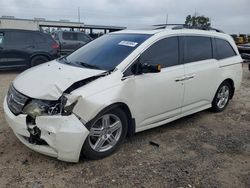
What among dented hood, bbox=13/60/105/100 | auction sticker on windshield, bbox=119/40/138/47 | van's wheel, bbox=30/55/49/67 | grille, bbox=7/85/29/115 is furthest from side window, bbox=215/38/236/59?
van's wheel, bbox=30/55/49/67

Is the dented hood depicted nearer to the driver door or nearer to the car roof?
the driver door

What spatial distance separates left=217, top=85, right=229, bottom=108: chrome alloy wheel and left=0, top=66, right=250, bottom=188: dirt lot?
1.04 metres

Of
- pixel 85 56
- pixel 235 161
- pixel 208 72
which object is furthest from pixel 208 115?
pixel 85 56

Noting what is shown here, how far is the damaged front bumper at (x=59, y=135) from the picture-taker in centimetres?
310

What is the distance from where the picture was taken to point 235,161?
12.2 feet

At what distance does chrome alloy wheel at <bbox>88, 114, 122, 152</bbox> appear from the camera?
11.4 ft

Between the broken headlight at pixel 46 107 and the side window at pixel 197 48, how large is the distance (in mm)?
2286

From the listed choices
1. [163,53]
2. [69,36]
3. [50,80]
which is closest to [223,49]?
[163,53]

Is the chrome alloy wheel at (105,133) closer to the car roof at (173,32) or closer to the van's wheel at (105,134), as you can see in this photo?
the van's wheel at (105,134)

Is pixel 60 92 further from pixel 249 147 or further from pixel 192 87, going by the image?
pixel 249 147

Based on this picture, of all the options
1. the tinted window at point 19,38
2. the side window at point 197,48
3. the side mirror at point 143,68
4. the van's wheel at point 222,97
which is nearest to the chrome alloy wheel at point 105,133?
the side mirror at point 143,68

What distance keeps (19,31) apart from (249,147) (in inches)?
339

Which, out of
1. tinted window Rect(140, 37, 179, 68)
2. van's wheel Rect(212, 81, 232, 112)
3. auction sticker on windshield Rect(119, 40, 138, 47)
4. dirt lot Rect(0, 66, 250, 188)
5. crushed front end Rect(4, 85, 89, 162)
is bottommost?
dirt lot Rect(0, 66, 250, 188)

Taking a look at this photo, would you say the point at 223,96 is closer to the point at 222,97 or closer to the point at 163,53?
the point at 222,97
